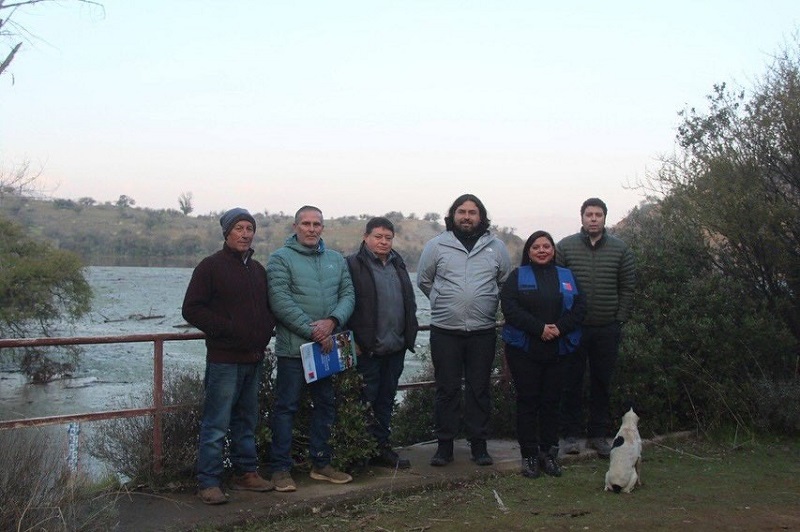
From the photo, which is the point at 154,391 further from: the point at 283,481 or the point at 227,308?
the point at 283,481

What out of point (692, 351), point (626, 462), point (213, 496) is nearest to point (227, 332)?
point (213, 496)

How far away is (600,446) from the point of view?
21.1ft

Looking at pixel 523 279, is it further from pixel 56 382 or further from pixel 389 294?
pixel 56 382

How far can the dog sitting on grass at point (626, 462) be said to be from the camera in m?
5.43

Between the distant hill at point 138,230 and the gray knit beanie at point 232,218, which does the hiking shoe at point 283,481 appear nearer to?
the gray knit beanie at point 232,218

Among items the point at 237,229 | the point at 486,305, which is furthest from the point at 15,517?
the point at 486,305

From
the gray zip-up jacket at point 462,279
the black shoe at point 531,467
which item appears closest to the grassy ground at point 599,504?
the black shoe at point 531,467

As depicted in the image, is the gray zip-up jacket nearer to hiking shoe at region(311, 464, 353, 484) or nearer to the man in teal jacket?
the man in teal jacket

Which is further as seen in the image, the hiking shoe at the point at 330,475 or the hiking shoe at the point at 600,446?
the hiking shoe at the point at 600,446

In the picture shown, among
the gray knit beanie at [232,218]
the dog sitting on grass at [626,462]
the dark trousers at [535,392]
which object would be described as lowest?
the dog sitting on grass at [626,462]

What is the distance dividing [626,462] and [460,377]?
4.50 feet

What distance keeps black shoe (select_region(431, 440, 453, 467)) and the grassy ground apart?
1.36 ft

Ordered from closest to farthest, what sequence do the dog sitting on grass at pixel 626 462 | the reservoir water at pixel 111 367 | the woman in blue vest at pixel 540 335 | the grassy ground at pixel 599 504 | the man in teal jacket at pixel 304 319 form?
the grassy ground at pixel 599 504
the man in teal jacket at pixel 304 319
the dog sitting on grass at pixel 626 462
the woman in blue vest at pixel 540 335
the reservoir water at pixel 111 367

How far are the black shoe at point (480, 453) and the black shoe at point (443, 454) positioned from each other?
0.60 feet
